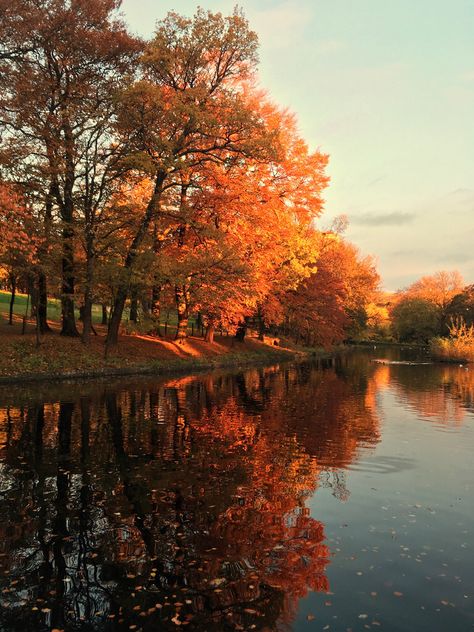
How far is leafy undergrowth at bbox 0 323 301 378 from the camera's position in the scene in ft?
90.9

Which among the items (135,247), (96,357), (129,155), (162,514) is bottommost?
(162,514)

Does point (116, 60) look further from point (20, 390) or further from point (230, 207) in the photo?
point (20, 390)

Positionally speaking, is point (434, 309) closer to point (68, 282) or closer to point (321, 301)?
point (321, 301)

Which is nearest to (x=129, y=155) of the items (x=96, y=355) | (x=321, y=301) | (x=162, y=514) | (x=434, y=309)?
(x=96, y=355)

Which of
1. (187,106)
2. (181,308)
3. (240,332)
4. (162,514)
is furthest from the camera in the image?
(240,332)

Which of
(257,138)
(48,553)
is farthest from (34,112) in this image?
(48,553)

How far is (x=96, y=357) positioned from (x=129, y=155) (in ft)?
39.5

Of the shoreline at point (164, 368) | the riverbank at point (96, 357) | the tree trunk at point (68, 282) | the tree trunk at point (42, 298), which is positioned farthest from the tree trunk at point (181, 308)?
the tree trunk at point (42, 298)

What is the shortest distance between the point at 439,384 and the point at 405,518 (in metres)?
26.3

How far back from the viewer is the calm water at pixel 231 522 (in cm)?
635

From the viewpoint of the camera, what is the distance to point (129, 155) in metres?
29.1

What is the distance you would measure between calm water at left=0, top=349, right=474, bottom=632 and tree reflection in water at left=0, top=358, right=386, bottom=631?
0.10ft

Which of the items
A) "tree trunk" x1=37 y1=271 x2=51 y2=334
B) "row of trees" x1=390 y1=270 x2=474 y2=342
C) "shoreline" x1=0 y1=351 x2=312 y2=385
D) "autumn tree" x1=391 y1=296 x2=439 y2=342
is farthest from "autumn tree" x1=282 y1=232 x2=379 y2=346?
"autumn tree" x1=391 y1=296 x2=439 y2=342

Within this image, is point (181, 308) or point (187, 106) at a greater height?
point (187, 106)
